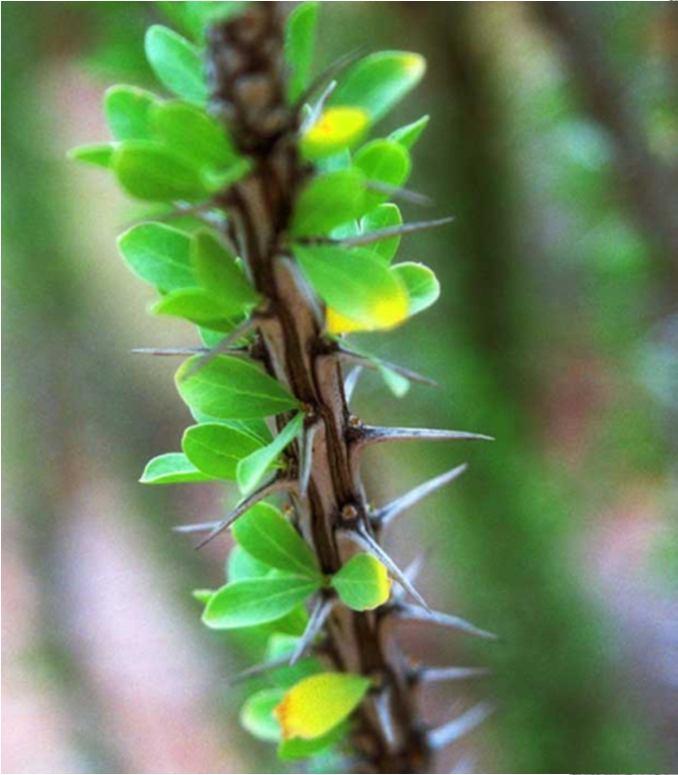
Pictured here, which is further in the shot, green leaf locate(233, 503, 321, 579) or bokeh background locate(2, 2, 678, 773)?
bokeh background locate(2, 2, 678, 773)

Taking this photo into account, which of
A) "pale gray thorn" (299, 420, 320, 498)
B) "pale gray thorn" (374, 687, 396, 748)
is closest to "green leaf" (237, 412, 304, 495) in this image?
"pale gray thorn" (299, 420, 320, 498)

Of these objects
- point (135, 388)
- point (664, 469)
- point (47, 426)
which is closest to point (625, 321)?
point (664, 469)

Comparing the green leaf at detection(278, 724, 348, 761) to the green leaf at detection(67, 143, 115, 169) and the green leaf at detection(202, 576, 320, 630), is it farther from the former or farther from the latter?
the green leaf at detection(67, 143, 115, 169)

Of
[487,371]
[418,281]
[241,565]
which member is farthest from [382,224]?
[487,371]

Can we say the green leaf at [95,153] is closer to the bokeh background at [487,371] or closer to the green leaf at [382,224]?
the green leaf at [382,224]

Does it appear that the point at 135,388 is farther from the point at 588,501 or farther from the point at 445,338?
the point at 588,501

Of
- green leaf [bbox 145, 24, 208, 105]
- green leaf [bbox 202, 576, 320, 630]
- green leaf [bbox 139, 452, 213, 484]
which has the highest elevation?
green leaf [bbox 145, 24, 208, 105]

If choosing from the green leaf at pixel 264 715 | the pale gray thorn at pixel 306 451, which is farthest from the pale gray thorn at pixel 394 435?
the green leaf at pixel 264 715
